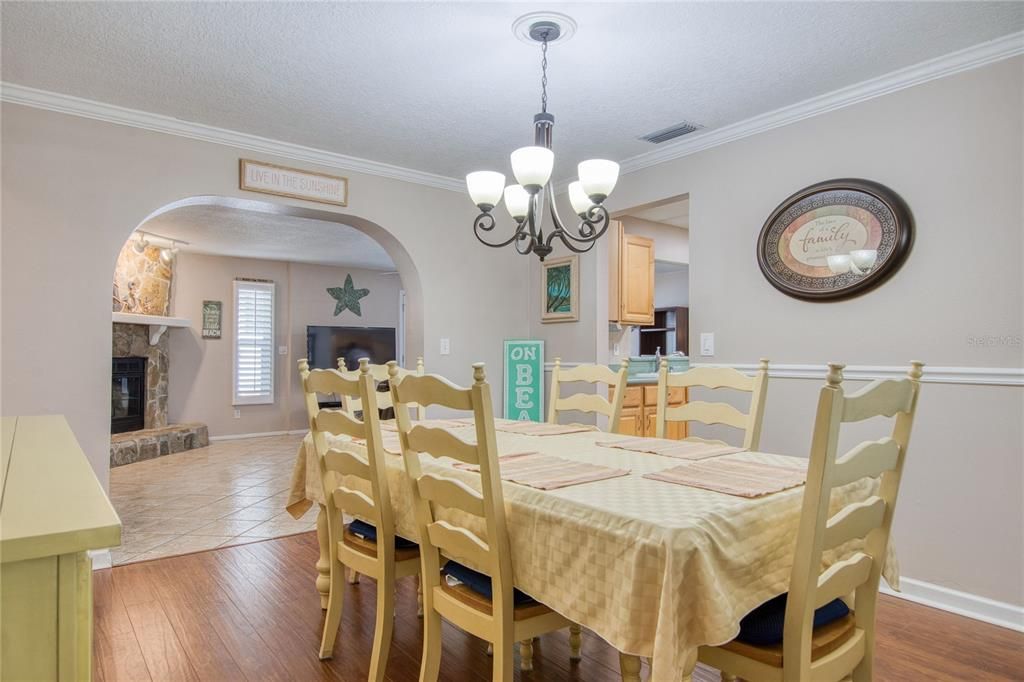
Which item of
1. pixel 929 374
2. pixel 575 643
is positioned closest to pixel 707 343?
pixel 929 374

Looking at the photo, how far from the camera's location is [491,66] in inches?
105

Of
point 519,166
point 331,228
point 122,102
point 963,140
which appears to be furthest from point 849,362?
point 331,228

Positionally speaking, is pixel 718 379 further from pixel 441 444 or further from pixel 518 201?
pixel 441 444

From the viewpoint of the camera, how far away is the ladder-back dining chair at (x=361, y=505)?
1.88 metres

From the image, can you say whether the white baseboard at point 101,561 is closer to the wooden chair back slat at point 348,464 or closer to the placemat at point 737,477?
the wooden chair back slat at point 348,464

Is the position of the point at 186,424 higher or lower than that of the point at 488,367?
lower

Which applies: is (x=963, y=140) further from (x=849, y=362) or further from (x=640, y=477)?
(x=640, y=477)

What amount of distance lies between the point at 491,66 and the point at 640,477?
1919 millimetres

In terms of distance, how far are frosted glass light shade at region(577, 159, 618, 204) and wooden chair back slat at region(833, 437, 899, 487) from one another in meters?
1.24

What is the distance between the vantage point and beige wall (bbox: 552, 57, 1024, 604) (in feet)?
8.12

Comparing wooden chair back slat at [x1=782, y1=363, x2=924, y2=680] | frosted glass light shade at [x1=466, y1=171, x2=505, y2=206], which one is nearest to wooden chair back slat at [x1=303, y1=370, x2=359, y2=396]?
frosted glass light shade at [x1=466, y1=171, x2=505, y2=206]

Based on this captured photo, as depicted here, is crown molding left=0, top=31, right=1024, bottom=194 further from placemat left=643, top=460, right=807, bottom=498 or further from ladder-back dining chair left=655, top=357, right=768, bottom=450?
placemat left=643, top=460, right=807, bottom=498

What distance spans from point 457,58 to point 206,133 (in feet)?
5.58

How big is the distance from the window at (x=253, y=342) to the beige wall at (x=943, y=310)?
21.6ft
